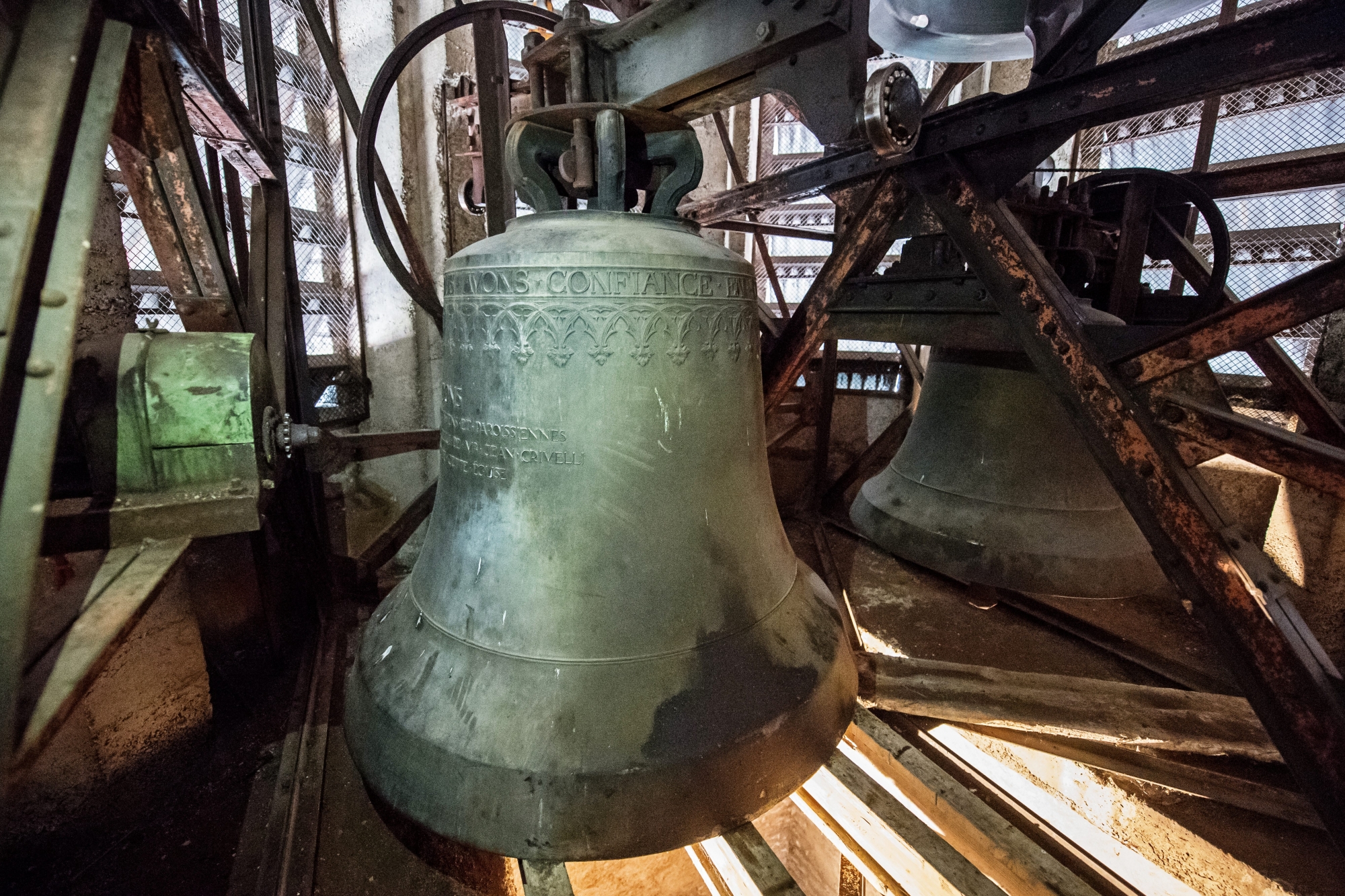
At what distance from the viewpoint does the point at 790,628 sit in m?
1.25

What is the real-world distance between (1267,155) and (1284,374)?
3.03 m

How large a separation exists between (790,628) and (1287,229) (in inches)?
177

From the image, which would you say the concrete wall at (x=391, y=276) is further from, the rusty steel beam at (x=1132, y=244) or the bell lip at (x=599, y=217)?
the rusty steel beam at (x=1132, y=244)

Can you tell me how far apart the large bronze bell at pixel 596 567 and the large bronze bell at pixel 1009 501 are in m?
1.09

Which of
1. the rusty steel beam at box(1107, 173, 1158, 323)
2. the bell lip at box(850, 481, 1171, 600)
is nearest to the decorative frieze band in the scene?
the bell lip at box(850, 481, 1171, 600)

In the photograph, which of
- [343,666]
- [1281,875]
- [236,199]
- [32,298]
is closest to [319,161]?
[236,199]

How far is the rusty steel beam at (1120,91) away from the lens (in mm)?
987

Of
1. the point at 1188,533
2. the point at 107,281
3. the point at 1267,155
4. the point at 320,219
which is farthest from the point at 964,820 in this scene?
the point at 1267,155

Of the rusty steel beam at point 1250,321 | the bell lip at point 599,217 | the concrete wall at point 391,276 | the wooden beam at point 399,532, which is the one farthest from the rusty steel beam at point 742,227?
the rusty steel beam at point 1250,321

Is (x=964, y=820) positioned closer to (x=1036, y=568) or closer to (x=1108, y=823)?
(x=1036, y=568)

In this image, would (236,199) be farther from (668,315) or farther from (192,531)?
(668,315)

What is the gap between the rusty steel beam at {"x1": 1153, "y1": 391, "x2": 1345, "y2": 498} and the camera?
1083 mm

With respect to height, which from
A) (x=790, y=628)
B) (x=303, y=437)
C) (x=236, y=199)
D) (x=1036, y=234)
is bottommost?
(x=790, y=628)

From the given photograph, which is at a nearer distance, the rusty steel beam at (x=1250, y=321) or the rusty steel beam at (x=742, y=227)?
the rusty steel beam at (x=1250, y=321)
